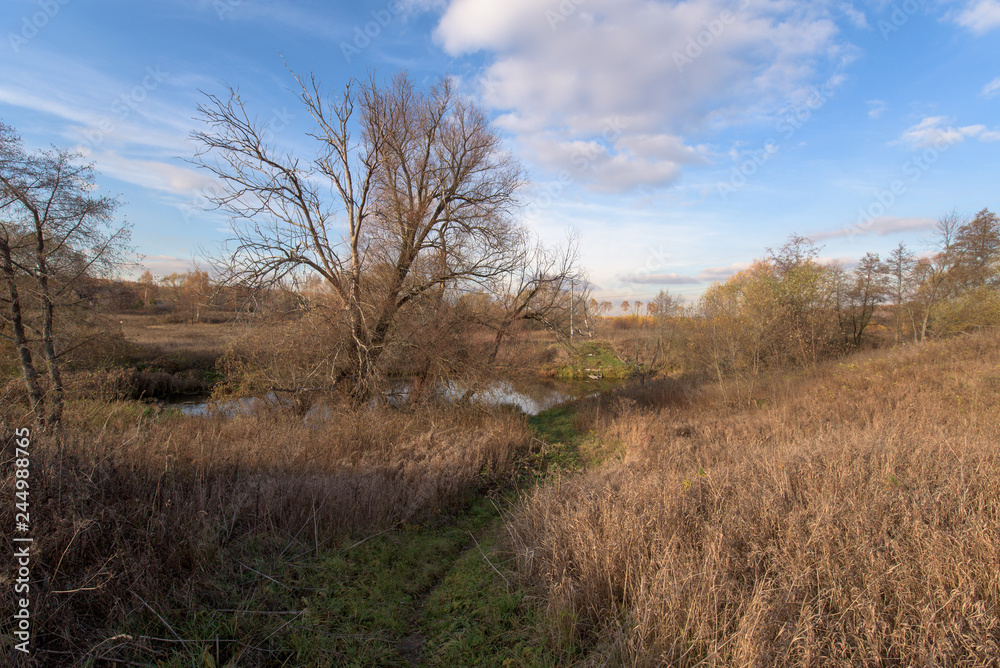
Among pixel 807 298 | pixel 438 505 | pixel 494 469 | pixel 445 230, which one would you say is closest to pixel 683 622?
pixel 438 505

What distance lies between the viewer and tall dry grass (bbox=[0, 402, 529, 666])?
300 centimetres

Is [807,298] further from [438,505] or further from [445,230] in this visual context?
[438,505]

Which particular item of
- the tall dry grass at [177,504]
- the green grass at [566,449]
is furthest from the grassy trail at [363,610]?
the green grass at [566,449]

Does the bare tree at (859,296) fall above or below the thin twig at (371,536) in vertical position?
above

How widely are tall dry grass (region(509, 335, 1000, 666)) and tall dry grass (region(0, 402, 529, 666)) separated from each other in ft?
7.55

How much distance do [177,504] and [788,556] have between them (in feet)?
17.7

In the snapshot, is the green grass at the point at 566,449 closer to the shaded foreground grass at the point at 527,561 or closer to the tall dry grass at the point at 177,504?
the tall dry grass at the point at 177,504

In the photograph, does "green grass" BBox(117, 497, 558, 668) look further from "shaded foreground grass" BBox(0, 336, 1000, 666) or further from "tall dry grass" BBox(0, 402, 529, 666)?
"tall dry grass" BBox(0, 402, 529, 666)

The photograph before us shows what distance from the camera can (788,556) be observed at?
11.2ft

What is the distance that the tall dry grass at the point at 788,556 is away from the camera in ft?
9.07

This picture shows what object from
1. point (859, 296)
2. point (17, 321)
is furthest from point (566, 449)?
point (859, 296)

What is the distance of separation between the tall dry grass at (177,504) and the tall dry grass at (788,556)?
2.30 meters

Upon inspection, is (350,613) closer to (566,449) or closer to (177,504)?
(177,504)

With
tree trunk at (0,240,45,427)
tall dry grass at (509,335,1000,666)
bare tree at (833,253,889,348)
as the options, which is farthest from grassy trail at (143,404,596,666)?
bare tree at (833,253,889,348)
